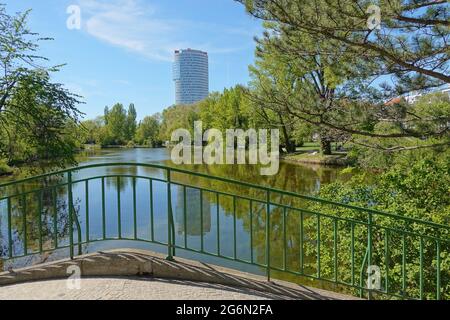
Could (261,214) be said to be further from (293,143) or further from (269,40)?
(293,143)

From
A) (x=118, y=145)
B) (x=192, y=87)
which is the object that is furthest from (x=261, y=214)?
(x=192, y=87)

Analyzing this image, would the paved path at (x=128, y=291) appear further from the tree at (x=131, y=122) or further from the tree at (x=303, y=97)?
the tree at (x=131, y=122)

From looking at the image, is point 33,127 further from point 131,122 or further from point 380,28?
point 131,122

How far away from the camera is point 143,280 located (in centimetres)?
339

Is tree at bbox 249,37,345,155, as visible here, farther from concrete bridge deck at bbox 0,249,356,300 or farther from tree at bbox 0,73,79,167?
tree at bbox 0,73,79,167

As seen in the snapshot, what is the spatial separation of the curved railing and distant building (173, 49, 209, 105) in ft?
351

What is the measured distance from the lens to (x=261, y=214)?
38.7 feet

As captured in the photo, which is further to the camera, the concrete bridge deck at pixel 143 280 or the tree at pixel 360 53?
the tree at pixel 360 53

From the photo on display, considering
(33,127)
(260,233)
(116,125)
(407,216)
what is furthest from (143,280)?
(116,125)

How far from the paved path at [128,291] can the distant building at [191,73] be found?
11446 centimetres

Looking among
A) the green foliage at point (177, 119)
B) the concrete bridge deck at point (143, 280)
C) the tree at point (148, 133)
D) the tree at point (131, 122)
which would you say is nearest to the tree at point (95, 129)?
the tree at point (131, 122)

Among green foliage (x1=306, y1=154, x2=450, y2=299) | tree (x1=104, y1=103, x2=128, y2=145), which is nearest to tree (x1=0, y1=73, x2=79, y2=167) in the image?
green foliage (x1=306, y1=154, x2=450, y2=299)

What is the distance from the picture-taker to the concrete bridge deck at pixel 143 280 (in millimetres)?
3178
